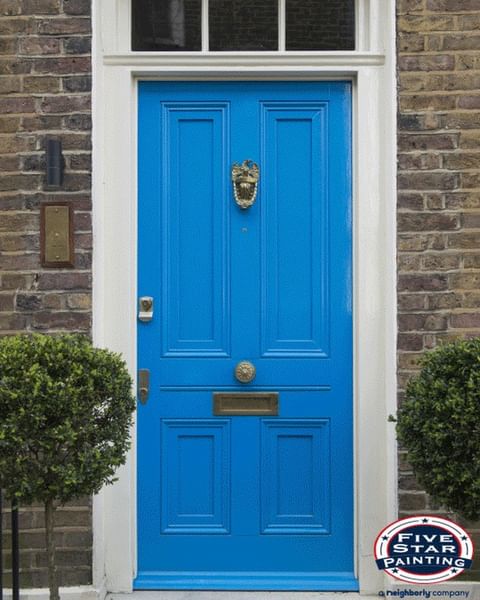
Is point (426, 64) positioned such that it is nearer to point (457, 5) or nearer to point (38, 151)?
point (457, 5)

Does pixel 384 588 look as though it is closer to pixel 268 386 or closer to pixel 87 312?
pixel 268 386

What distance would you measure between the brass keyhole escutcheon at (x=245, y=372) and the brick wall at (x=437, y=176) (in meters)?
0.82

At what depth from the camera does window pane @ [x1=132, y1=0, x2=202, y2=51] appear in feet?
15.9

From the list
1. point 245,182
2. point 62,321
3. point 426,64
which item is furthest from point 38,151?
point 426,64

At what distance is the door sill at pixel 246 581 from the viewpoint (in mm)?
4762

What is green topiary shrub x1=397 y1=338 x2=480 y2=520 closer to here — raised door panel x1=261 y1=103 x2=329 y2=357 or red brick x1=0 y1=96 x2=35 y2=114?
raised door panel x1=261 y1=103 x2=329 y2=357

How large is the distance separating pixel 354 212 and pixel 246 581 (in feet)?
6.70

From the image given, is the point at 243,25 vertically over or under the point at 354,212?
over

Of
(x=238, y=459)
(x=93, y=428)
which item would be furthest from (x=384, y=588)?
(x=93, y=428)

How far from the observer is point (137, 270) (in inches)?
190

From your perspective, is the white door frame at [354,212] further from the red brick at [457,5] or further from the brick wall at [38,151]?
the red brick at [457,5]

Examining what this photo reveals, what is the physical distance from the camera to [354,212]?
15.8 feet

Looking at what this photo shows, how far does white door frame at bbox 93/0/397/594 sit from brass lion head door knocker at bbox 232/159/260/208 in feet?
1.62

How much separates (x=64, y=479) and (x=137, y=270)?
1.45 metres
